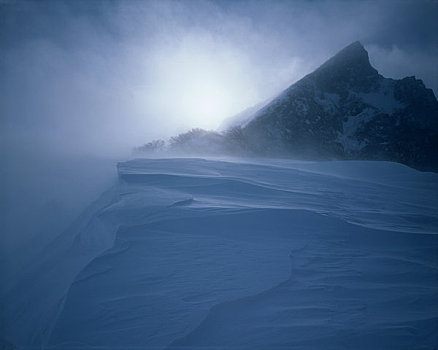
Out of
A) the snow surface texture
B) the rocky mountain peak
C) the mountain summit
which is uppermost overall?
the rocky mountain peak

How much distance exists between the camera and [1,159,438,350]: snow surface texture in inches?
52.6

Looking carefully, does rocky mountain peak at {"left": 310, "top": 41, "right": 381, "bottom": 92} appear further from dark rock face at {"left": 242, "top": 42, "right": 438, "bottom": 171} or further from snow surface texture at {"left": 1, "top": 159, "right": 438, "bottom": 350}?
snow surface texture at {"left": 1, "top": 159, "right": 438, "bottom": 350}

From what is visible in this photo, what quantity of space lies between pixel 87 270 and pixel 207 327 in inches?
44.4

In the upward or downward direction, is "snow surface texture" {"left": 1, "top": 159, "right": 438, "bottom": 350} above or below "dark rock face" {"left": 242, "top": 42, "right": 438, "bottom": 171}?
below

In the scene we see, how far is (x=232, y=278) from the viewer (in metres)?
1.73

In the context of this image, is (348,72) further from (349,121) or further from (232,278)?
(232,278)

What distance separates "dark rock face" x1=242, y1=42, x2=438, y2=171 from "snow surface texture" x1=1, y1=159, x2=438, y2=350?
19.6 feet

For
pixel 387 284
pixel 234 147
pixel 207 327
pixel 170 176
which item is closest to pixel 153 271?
pixel 207 327

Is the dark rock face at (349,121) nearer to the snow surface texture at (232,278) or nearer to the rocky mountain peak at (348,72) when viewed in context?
the rocky mountain peak at (348,72)

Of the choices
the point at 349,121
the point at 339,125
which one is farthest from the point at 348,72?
A: the point at 339,125

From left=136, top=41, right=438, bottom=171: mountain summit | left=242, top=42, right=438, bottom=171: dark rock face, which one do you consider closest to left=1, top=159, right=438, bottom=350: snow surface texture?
left=136, top=41, right=438, bottom=171: mountain summit

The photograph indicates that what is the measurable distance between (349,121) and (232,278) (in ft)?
33.7

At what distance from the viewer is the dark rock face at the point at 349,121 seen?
29.3ft

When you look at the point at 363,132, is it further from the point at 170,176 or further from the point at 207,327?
the point at 207,327
